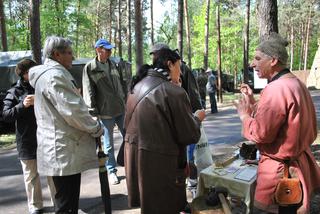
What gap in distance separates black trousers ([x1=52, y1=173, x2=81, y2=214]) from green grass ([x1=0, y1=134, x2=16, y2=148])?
736cm

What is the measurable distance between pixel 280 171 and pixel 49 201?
3553 millimetres

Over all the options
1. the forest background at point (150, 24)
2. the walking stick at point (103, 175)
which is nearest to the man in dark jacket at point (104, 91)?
the walking stick at point (103, 175)

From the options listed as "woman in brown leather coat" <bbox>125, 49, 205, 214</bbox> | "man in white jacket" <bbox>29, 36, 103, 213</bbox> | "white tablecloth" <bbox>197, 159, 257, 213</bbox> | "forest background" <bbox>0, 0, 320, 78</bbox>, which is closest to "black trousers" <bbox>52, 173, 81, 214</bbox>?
"man in white jacket" <bbox>29, 36, 103, 213</bbox>

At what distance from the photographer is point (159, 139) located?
115 inches

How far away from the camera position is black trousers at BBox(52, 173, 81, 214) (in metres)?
3.52

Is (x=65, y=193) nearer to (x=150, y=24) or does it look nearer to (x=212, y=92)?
(x=212, y=92)

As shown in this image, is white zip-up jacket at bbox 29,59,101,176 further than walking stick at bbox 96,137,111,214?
No

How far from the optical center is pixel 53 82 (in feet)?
10.9

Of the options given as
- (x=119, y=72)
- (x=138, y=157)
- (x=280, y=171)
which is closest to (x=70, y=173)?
(x=138, y=157)

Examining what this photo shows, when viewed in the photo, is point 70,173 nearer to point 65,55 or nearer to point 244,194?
point 65,55

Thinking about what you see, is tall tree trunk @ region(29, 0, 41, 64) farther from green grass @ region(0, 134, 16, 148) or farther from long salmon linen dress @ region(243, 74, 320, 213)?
long salmon linen dress @ region(243, 74, 320, 213)

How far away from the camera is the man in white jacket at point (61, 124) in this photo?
3.35 metres

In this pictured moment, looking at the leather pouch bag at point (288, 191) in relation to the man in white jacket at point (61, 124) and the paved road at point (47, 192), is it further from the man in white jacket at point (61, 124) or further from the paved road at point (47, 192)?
the paved road at point (47, 192)

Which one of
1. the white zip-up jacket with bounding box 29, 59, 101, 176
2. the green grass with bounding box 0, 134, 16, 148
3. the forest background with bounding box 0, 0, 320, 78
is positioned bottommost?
the green grass with bounding box 0, 134, 16, 148
